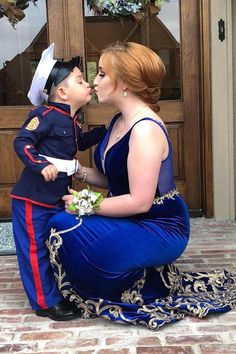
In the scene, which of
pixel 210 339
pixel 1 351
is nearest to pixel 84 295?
pixel 1 351

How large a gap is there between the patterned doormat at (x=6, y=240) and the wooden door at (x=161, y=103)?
16 centimetres

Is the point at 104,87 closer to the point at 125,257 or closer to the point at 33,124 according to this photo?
the point at 33,124

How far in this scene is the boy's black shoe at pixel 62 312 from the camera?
9.07 ft

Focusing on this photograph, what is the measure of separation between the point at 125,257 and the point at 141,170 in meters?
0.43

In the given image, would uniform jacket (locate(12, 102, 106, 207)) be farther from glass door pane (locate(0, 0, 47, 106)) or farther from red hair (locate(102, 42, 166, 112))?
glass door pane (locate(0, 0, 47, 106))

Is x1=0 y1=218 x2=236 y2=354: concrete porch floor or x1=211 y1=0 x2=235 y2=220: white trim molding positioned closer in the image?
x1=0 y1=218 x2=236 y2=354: concrete porch floor

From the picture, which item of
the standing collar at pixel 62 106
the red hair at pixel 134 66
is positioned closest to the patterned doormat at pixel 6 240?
the standing collar at pixel 62 106

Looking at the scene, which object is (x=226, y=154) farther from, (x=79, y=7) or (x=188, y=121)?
(x=79, y=7)

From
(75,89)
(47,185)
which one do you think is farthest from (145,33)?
(47,185)

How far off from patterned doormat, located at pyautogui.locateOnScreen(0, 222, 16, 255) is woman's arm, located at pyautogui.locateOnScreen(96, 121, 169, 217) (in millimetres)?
1618

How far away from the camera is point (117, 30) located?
455 cm

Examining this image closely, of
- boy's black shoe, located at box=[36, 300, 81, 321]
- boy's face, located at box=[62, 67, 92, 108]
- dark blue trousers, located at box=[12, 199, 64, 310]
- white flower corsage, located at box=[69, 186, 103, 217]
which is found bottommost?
boy's black shoe, located at box=[36, 300, 81, 321]

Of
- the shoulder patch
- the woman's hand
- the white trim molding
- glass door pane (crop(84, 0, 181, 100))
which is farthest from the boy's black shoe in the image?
glass door pane (crop(84, 0, 181, 100))

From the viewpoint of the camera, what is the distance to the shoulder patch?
8.66 feet
